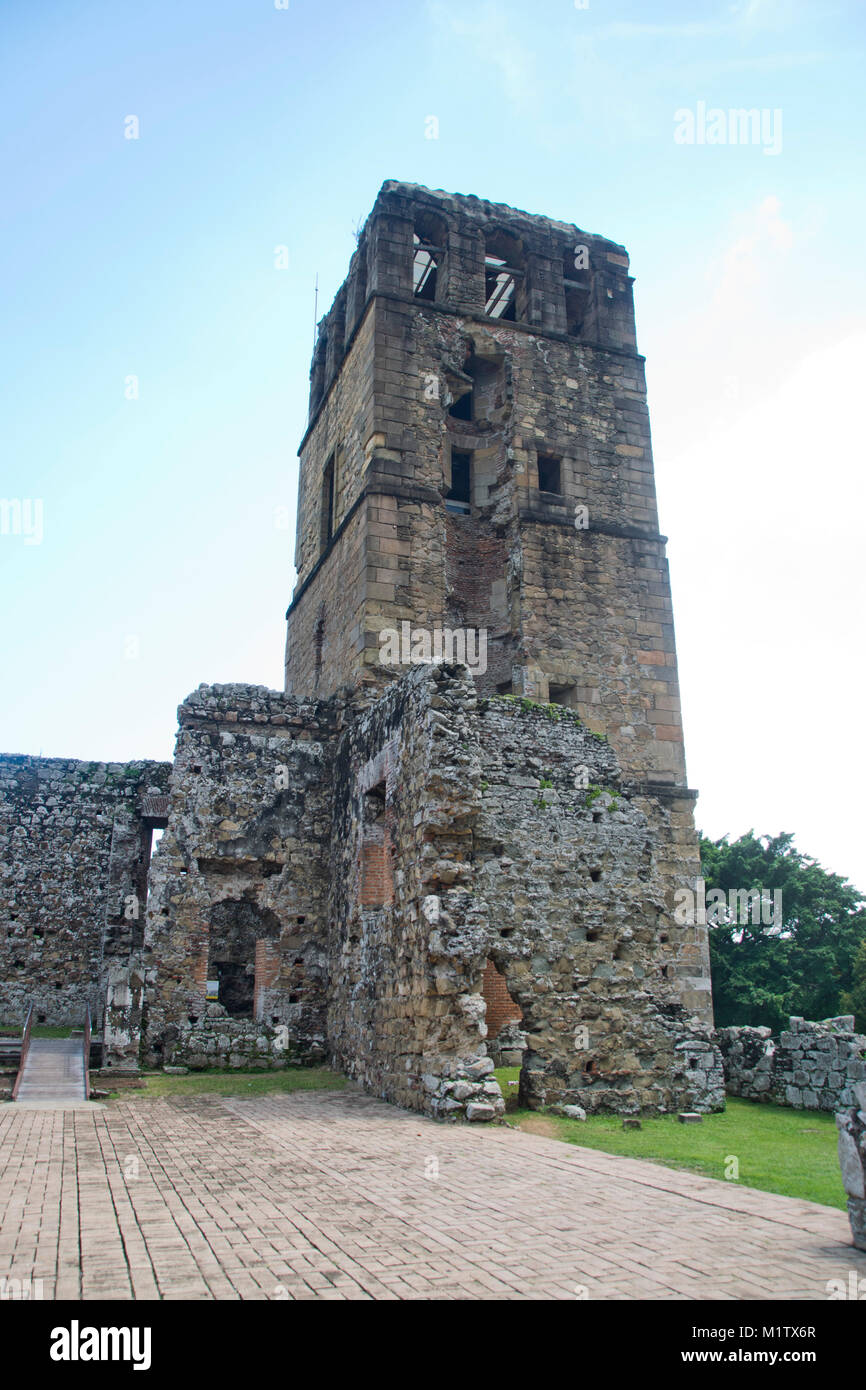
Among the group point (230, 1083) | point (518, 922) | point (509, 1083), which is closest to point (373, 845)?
point (518, 922)

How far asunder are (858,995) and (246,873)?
17.4 metres

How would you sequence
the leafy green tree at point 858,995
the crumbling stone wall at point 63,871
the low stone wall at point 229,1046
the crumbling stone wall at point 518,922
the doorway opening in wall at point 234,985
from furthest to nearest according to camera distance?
the leafy green tree at point 858,995
the doorway opening in wall at point 234,985
the crumbling stone wall at point 63,871
the low stone wall at point 229,1046
the crumbling stone wall at point 518,922

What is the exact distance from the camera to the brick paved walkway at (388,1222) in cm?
390

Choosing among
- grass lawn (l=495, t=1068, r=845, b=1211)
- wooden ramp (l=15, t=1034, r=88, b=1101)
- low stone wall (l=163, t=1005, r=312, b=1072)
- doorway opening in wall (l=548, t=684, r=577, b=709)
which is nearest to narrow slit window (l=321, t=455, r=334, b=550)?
doorway opening in wall (l=548, t=684, r=577, b=709)

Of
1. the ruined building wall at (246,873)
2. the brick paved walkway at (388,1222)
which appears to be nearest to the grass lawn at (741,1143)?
the brick paved walkway at (388,1222)

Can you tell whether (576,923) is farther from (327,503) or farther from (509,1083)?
(327,503)

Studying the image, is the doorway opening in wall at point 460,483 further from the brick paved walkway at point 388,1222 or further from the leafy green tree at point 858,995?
the leafy green tree at point 858,995

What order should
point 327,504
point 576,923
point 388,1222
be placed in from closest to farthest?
point 388,1222 → point 576,923 → point 327,504

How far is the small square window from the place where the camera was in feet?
63.4

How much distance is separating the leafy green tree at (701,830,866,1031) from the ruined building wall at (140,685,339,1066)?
49.8 feet

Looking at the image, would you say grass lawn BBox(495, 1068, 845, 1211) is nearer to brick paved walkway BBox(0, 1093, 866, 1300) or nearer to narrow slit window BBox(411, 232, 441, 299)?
brick paved walkway BBox(0, 1093, 866, 1300)

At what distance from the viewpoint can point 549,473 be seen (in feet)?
64.1

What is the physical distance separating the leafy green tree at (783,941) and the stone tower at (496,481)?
1012 centimetres

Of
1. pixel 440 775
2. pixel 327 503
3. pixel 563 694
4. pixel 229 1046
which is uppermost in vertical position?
pixel 327 503
